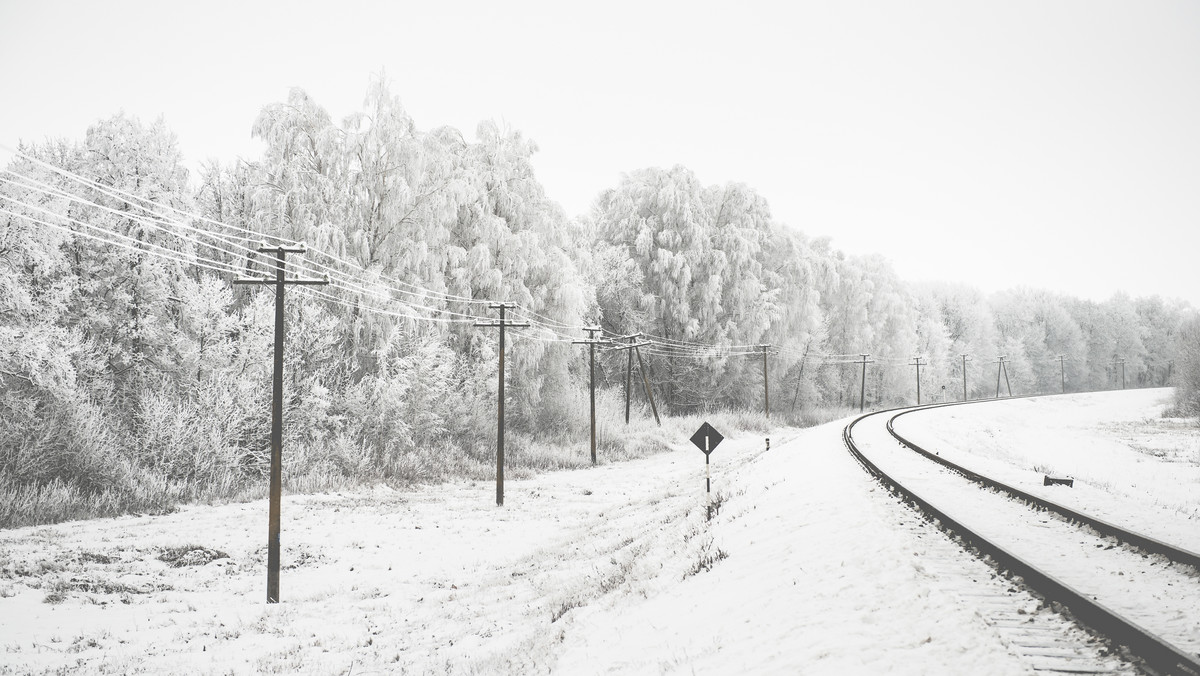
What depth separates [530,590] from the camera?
11859mm

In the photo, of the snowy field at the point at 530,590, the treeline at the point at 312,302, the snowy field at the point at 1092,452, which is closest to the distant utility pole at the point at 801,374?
the treeline at the point at 312,302

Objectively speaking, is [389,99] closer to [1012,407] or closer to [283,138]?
[283,138]

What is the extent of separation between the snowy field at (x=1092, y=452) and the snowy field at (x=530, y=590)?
10.4 feet

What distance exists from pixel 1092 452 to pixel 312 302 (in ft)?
115

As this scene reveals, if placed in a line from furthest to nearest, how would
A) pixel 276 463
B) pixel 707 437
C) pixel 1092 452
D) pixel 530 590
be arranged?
pixel 1092 452 < pixel 707 437 < pixel 276 463 < pixel 530 590

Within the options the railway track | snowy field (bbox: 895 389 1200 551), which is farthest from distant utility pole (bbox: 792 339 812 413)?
the railway track

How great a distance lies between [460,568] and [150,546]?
22.5ft

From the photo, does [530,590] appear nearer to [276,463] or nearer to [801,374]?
[276,463]

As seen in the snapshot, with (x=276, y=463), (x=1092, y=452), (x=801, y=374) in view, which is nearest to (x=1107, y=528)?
(x=276, y=463)

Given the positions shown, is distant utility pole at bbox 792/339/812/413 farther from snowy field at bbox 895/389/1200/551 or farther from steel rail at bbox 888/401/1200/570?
steel rail at bbox 888/401/1200/570

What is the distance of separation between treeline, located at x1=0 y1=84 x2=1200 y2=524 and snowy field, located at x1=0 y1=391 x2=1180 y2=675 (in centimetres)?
372

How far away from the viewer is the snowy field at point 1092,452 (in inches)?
436

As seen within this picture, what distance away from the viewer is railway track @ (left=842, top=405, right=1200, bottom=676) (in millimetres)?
4719

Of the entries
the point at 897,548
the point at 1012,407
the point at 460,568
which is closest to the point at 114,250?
the point at 460,568
